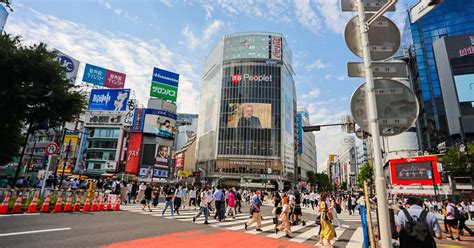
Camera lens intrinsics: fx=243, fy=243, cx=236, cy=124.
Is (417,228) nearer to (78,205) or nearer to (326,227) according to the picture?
(326,227)

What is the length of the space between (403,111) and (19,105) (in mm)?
18771

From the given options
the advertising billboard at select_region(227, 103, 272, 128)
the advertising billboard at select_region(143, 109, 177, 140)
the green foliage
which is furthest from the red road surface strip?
the advertising billboard at select_region(143, 109, 177, 140)

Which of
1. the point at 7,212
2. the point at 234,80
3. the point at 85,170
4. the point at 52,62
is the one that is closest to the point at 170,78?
the point at 234,80

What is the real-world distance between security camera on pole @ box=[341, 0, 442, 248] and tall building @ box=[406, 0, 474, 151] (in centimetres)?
4929

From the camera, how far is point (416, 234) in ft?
12.4

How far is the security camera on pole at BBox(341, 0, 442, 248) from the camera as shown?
3012mm

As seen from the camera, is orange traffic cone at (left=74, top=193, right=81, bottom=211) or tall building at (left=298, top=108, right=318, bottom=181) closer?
orange traffic cone at (left=74, top=193, right=81, bottom=211)

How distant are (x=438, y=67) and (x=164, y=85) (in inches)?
2108

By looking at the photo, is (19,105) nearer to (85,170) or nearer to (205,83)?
(85,170)

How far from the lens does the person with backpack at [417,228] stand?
3.75m

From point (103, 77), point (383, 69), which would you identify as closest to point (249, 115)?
point (103, 77)

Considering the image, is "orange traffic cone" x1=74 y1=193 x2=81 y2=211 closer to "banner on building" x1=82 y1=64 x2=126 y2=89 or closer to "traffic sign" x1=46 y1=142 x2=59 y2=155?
"traffic sign" x1=46 y1=142 x2=59 y2=155

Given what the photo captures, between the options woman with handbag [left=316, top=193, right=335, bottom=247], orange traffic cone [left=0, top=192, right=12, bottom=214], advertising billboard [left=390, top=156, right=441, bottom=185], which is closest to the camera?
woman with handbag [left=316, top=193, right=335, bottom=247]

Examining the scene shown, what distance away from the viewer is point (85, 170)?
5547 centimetres
